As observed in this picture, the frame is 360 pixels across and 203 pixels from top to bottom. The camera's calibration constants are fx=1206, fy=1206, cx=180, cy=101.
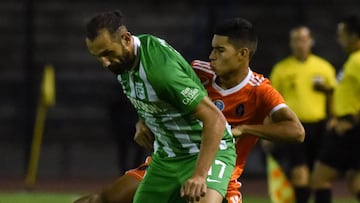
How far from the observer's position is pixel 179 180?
24.4 feet

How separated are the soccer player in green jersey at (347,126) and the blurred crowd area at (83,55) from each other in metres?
6.49

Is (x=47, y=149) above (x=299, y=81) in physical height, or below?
below

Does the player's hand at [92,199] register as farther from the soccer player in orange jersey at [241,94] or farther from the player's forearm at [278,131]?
the player's forearm at [278,131]

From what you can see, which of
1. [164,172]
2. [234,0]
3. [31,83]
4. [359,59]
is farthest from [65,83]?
[164,172]

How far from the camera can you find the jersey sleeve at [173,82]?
694cm

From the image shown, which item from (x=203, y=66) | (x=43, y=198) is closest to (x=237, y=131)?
(x=203, y=66)

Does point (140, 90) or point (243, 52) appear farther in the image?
point (243, 52)

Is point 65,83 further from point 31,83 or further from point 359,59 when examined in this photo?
point 359,59

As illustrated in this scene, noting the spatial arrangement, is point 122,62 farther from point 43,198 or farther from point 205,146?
point 43,198

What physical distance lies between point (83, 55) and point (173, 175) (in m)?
12.3

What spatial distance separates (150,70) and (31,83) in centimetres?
1231

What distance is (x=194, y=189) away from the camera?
22.2ft

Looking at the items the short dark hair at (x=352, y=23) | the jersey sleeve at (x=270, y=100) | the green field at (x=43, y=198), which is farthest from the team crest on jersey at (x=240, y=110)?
the green field at (x=43, y=198)

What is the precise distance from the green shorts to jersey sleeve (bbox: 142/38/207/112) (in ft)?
1.64
